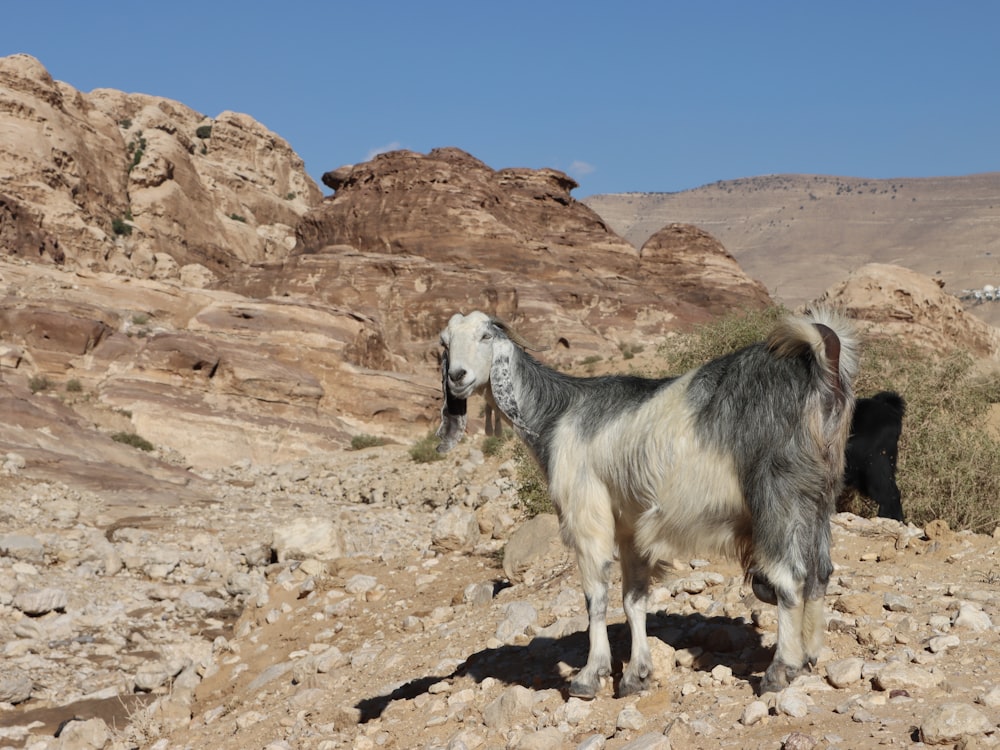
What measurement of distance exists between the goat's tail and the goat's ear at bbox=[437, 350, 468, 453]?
82.1 inches

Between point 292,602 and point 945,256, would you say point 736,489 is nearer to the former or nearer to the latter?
point 292,602

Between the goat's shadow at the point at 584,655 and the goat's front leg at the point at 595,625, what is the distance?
0.75ft

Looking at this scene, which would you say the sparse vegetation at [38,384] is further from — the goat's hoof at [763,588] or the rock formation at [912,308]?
the goat's hoof at [763,588]

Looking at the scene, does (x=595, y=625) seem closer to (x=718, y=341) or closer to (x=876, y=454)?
(x=876, y=454)

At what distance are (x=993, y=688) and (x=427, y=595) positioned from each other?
20.1 ft

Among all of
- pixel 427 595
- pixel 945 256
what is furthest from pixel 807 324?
pixel 945 256

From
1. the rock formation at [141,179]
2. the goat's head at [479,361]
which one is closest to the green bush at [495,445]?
the goat's head at [479,361]

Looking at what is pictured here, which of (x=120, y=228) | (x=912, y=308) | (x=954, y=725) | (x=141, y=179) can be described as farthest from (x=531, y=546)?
(x=141, y=179)

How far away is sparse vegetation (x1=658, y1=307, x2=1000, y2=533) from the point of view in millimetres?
9422

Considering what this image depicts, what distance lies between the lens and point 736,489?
15.9 feet

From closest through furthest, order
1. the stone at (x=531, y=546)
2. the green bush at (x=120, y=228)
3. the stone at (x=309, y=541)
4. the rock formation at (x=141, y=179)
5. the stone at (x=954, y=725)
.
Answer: the stone at (x=954, y=725) < the stone at (x=531, y=546) < the stone at (x=309, y=541) < the rock formation at (x=141, y=179) < the green bush at (x=120, y=228)

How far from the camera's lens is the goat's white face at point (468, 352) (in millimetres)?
5805

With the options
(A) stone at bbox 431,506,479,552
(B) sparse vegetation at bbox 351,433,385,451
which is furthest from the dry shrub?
(B) sparse vegetation at bbox 351,433,385,451

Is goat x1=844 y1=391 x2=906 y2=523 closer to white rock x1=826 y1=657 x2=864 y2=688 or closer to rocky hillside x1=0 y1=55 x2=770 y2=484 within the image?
white rock x1=826 y1=657 x2=864 y2=688
